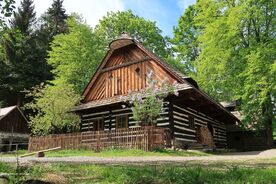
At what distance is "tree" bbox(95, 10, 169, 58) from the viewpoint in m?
44.4

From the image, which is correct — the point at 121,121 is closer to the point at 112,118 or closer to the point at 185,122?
the point at 112,118

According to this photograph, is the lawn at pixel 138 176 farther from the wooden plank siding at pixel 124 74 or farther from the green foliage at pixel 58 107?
the green foliage at pixel 58 107

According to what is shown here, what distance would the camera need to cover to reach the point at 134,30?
147 feet

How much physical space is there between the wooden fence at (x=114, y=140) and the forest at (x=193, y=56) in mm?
4602

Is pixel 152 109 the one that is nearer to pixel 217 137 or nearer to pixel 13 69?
pixel 217 137

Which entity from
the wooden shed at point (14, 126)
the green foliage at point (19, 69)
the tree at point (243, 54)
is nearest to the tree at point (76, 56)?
the wooden shed at point (14, 126)

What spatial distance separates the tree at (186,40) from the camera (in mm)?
40875

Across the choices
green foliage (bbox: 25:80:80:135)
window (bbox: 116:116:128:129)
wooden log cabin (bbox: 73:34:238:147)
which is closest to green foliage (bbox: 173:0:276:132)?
wooden log cabin (bbox: 73:34:238:147)

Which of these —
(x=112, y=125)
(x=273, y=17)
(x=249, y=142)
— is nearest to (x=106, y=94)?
(x=112, y=125)

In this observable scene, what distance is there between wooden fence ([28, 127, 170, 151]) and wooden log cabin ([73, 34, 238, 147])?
2.52 meters

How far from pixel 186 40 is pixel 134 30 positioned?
6.99m

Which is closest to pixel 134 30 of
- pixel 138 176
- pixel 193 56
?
pixel 193 56

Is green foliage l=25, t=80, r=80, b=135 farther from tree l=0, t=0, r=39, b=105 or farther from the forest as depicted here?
tree l=0, t=0, r=39, b=105

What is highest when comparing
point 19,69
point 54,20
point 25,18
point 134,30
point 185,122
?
point 54,20
